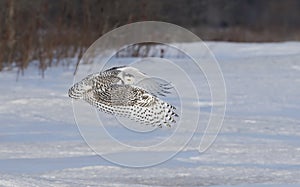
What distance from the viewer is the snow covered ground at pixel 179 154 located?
20.5ft

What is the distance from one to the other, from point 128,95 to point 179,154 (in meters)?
1.48

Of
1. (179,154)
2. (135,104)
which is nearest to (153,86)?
(135,104)

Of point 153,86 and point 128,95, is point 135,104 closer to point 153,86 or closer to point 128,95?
point 128,95

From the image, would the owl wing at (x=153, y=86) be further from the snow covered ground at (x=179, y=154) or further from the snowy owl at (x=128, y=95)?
the snow covered ground at (x=179, y=154)

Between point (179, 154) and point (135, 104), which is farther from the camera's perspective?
point (179, 154)

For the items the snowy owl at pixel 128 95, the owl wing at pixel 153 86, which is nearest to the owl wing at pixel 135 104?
the snowy owl at pixel 128 95

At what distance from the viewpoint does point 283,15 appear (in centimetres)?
2912

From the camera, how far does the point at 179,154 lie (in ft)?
24.1

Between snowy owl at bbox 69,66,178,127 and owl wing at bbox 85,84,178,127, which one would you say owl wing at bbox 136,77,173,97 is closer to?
snowy owl at bbox 69,66,178,127

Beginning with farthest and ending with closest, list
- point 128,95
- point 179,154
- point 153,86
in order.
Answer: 1. point 179,154
2. point 153,86
3. point 128,95

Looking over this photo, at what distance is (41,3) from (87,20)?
110cm

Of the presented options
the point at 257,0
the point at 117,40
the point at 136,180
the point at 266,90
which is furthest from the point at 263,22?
the point at 136,180

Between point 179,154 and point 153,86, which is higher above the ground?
point 153,86

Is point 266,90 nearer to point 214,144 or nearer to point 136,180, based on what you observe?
point 214,144
